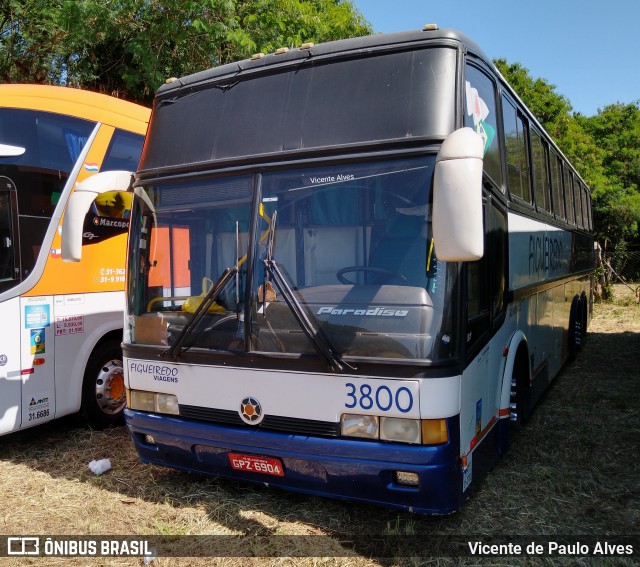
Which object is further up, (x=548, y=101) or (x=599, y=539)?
(x=548, y=101)

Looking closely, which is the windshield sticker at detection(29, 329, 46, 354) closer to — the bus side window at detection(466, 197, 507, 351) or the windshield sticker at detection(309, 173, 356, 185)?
the windshield sticker at detection(309, 173, 356, 185)

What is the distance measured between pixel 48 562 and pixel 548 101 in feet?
74.5

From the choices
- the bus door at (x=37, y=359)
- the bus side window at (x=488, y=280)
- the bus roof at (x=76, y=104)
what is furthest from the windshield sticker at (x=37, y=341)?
the bus side window at (x=488, y=280)

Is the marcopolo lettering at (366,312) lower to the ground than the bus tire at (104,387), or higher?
higher

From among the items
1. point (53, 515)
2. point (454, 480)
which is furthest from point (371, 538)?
point (53, 515)

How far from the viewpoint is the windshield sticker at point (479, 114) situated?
3.90m

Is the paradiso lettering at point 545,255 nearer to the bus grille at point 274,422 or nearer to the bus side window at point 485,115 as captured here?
the bus side window at point 485,115

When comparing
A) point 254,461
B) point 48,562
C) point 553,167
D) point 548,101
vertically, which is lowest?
point 48,562

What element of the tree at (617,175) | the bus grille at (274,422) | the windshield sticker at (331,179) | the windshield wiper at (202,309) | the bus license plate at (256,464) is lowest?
the bus license plate at (256,464)

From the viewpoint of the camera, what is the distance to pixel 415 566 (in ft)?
11.4

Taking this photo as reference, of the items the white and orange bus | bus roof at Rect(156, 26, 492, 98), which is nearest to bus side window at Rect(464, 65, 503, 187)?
bus roof at Rect(156, 26, 492, 98)

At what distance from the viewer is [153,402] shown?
4215 mm

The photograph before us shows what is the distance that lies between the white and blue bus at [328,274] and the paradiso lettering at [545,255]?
1.26 metres

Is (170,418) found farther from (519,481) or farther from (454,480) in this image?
(519,481)
